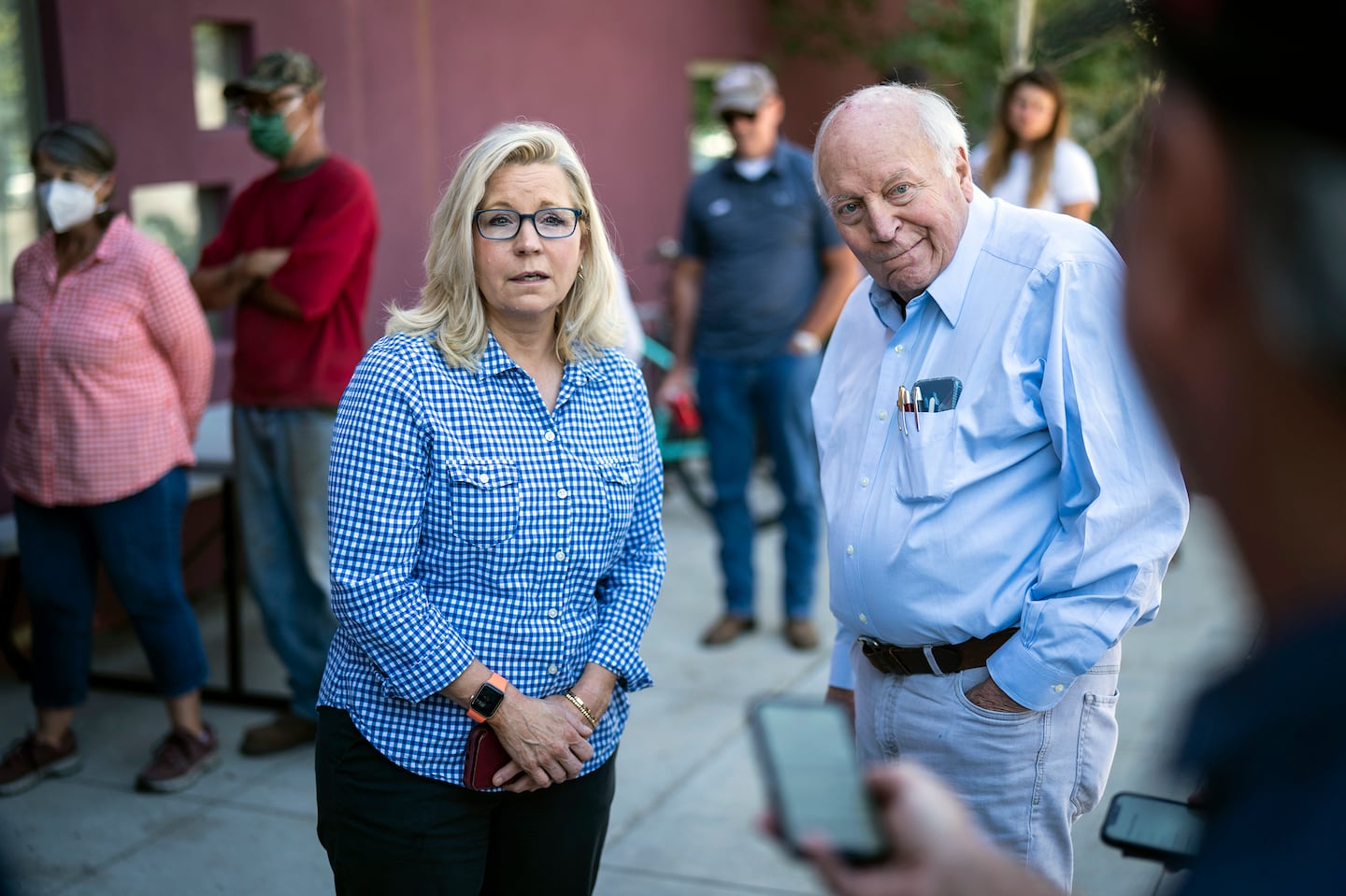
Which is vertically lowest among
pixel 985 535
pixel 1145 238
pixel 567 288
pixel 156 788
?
pixel 156 788

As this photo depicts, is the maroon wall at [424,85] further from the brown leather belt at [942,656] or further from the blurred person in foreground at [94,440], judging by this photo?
the brown leather belt at [942,656]

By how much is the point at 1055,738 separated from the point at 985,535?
387mm

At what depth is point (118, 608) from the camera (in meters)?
5.74

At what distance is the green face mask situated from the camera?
14.9ft

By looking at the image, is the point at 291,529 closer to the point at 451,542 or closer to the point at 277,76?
the point at 277,76

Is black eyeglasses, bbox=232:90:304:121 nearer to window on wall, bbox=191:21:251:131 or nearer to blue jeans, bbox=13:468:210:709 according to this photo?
blue jeans, bbox=13:468:210:709

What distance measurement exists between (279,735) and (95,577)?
2.61ft

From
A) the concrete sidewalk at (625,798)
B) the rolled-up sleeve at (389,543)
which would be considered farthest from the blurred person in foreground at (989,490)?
the concrete sidewalk at (625,798)

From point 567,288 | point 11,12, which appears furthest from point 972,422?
point 11,12

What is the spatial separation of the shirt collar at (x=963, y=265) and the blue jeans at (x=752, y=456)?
10.7 feet

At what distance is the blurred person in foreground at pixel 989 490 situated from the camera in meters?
2.28

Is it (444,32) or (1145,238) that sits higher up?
(444,32)

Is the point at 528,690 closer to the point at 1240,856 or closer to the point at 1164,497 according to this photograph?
the point at 1164,497

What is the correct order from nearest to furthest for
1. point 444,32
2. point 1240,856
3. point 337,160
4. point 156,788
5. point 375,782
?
point 1240,856, point 375,782, point 156,788, point 337,160, point 444,32
